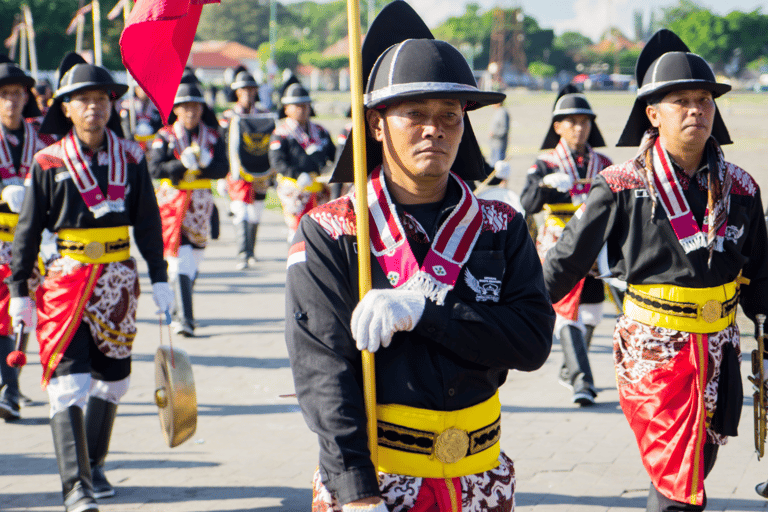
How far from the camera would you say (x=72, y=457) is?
4461 mm

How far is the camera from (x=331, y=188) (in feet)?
34.8

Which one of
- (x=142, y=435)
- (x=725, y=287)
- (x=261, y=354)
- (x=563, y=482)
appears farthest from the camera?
(x=261, y=354)

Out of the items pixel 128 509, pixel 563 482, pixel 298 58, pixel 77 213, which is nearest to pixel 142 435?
pixel 128 509

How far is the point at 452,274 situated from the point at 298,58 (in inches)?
4385

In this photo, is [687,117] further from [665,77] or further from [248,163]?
[248,163]

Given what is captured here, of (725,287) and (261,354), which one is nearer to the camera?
(725,287)

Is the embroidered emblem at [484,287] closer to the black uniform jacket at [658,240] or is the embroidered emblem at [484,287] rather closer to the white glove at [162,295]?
the black uniform jacket at [658,240]

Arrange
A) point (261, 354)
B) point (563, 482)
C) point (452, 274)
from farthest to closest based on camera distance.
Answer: point (261, 354)
point (563, 482)
point (452, 274)

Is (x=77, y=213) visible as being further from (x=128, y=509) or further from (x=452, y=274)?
(x=452, y=274)

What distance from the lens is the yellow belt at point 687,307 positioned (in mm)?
3699

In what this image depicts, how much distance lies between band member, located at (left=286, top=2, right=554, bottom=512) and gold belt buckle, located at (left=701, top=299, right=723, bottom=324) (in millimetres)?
1490

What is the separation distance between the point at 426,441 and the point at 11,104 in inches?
206

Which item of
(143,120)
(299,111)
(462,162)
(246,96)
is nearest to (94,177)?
(462,162)

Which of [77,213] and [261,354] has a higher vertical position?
[77,213]
